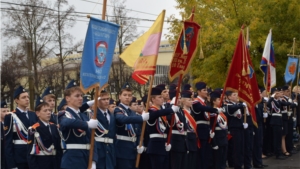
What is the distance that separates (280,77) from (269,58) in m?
7.24

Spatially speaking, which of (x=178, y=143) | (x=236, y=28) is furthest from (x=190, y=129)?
(x=236, y=28)

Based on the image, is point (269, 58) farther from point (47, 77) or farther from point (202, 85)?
point (47, 77)

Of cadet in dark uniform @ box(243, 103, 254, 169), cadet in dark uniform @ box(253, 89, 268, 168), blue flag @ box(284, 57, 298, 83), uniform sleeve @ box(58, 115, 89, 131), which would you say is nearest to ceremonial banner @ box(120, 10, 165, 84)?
uniform sleeve @ box(58, 115, 89, 131)

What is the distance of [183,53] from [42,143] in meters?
3.07

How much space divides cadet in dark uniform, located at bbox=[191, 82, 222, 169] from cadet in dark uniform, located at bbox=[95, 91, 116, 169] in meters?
2.72

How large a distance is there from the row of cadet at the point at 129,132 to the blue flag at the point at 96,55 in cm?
32

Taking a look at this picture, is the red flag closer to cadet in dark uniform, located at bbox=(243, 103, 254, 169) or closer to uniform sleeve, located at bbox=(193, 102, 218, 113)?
cadet in dark uniform, located at bbox=(243, 103, 254, 169)

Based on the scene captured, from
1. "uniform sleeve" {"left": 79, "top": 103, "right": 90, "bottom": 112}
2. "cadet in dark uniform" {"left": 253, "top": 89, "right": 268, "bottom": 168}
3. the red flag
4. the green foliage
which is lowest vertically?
"cadet in dark uniform" {"left": 253, "top": 89, "right": 268, "bottom": 168}

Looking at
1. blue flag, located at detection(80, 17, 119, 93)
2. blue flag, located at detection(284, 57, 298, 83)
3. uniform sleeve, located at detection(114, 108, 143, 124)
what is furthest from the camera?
blue flag, located at detection(284, 57, 298, 83)

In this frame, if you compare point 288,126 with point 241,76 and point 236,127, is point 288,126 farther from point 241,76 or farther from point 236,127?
point 241,76

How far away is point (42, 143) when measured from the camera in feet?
26.0

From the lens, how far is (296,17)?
20109mm

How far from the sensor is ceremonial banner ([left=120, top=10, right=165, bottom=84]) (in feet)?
28.1

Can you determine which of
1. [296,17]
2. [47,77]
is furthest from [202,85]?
[47,77]
